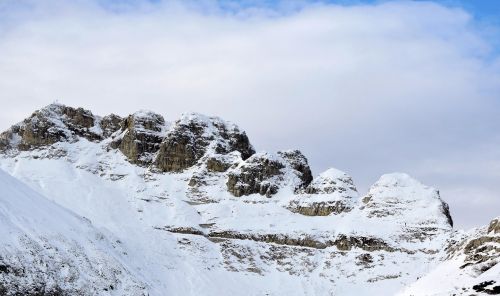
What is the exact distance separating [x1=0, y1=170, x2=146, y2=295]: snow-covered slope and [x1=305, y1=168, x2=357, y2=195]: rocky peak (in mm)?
90242

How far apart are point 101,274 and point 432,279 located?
3008 cm

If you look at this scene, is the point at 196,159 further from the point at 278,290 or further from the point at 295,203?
the point at 278,290

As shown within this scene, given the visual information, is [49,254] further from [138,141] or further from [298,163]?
[298,163]

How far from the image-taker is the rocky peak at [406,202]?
16000 centimetres

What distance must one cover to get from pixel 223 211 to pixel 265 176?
18.9m

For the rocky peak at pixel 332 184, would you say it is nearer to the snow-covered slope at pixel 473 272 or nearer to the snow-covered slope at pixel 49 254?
the snow-covered slope at pixel 473 272

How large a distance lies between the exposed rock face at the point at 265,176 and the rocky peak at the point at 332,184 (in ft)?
20.6

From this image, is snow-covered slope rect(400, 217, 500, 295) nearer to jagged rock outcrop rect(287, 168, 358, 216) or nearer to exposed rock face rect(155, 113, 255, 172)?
jagged rock outcrop rect(287, 168, 358, 216)

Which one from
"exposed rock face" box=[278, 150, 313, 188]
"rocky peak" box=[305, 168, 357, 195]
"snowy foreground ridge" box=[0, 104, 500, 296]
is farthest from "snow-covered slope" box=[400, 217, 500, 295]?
"exposed rock face" box=[278, 150, 313, 188]

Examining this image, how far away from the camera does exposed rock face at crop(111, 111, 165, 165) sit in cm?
19188

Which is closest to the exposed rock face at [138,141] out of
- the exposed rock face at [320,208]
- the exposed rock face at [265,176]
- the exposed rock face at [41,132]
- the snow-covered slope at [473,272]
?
the exposed rock face at [41,132]

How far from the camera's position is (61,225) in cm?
8238

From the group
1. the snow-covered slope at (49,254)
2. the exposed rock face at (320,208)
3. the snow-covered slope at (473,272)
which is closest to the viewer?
the snow-covered slope at (473,272)

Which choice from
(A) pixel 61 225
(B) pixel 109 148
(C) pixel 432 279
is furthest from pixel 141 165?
(C) pixel 432 279
